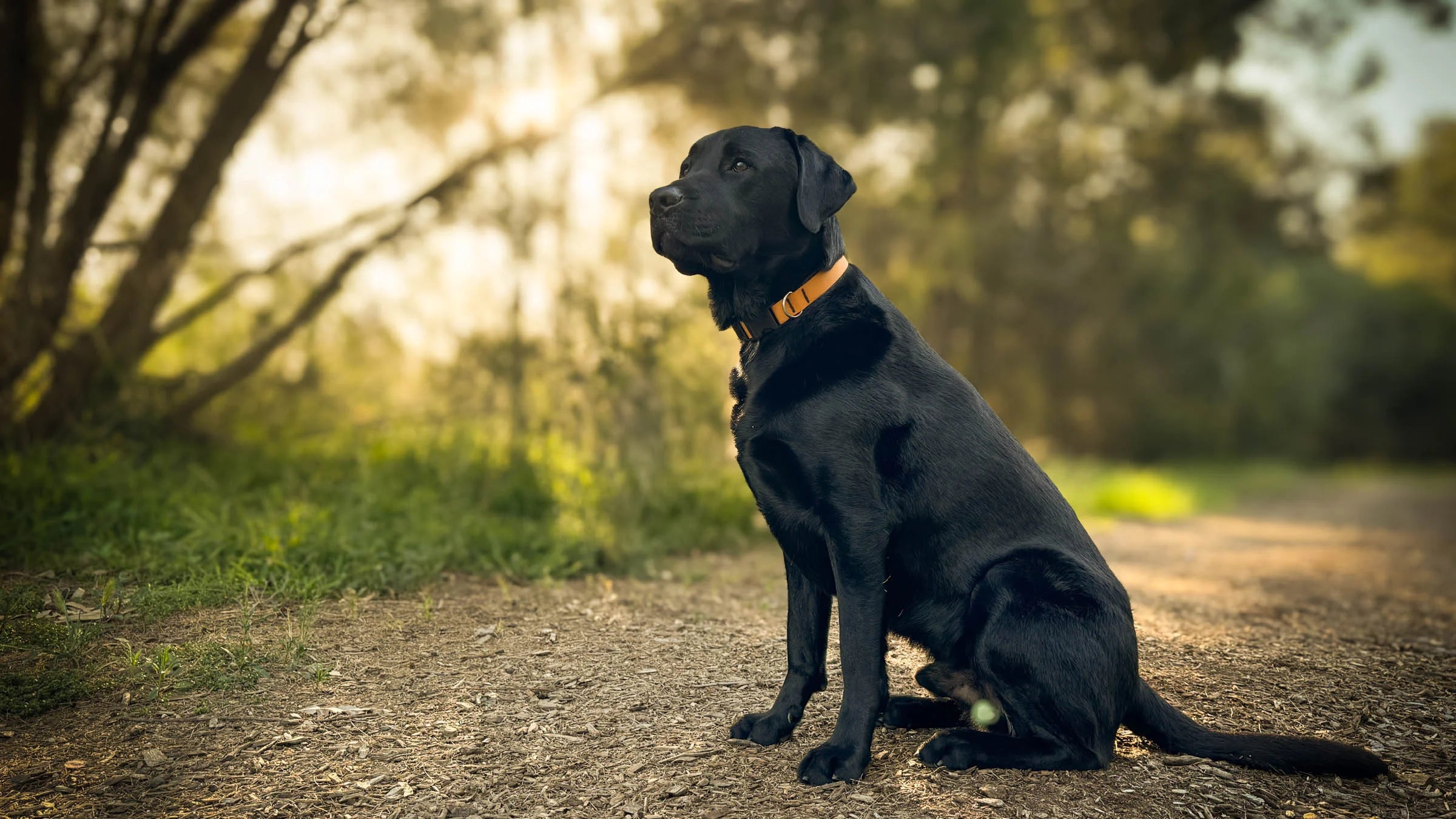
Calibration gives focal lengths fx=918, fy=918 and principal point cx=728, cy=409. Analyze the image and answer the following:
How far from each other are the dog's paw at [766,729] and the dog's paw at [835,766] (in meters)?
0.26

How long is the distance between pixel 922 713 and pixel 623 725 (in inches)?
40.3

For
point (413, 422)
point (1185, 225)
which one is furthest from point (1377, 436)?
point (413, 422)

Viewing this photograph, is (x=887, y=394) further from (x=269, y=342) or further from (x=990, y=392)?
(x=990, y=392)

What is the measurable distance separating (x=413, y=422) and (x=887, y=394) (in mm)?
4875

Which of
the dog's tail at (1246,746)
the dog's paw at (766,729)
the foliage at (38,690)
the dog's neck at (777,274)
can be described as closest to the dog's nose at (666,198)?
the dog's neck at (777,274)

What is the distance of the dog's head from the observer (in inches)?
113

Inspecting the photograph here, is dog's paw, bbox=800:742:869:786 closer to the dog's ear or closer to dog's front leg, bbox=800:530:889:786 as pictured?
dog's front leg, bbox=800:530:889:786

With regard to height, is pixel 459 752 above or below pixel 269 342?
below

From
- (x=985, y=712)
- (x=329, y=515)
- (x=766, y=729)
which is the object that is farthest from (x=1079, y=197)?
(x=766, y=729)

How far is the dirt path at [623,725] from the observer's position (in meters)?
2.63

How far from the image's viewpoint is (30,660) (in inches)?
131

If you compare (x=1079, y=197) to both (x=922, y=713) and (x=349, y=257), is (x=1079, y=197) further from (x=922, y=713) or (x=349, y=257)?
(x=922, y=713)

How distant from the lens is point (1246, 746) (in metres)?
2.76

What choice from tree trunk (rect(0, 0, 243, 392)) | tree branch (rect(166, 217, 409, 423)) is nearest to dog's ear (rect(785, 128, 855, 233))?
tree branch (rect(166, 217, 409, 423))
